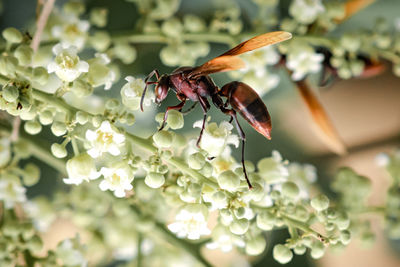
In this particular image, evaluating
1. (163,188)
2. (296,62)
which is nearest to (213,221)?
(163,188)

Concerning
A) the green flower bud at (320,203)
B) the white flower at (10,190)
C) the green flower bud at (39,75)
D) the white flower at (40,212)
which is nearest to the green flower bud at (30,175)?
the white flower at (10,190)

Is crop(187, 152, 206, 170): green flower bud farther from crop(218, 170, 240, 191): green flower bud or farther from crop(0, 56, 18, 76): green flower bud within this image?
crop(0, 56, 18, 76): green flower bud

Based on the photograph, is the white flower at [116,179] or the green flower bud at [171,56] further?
the green flower bud at [171,56]

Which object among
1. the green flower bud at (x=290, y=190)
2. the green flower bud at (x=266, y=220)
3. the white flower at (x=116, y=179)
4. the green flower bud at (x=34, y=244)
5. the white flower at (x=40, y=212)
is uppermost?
the white flower at (x=116, y=179)

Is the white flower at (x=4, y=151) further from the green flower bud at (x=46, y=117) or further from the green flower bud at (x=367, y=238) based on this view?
the green flower bud at (x=367, y=238)

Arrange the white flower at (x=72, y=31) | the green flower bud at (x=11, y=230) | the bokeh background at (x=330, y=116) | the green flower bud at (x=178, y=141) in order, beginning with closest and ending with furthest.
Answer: the green flower bud at (x=178, y=141), the green flower bud at (x=11, y=230), the white flower at (x=72, y=31), the bokeh background at (x=330, y=116)

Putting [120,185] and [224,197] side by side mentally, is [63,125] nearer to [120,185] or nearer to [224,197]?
[120,185]

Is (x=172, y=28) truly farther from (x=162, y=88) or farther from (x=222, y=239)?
(x=222, y=239)
